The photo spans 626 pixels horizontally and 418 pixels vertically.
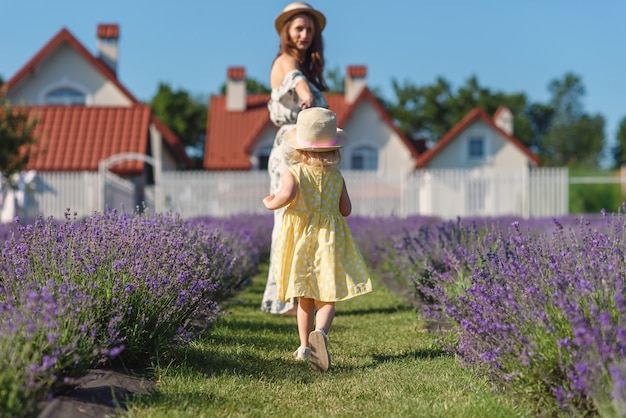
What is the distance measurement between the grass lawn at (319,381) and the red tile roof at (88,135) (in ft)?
69.7

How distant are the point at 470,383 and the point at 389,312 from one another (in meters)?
3.27

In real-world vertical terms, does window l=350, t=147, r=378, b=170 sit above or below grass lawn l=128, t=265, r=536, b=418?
above

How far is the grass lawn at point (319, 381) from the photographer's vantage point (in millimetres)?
3480

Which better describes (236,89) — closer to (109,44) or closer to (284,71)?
(109,44)

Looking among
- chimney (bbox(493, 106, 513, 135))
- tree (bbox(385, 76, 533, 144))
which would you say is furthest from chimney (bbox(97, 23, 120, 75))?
tree (bbox(385, 76, 533, 144))

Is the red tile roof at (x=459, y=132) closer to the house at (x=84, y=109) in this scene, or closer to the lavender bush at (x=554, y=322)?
the house at (x=84, y=109)

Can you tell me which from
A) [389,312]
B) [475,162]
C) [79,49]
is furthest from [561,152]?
[389,312]

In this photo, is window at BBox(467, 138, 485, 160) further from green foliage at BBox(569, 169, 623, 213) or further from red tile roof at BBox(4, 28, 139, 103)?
red tile roof at BBox(4, 28, 139, 103)

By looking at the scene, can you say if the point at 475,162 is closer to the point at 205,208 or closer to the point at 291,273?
the point at 205,208

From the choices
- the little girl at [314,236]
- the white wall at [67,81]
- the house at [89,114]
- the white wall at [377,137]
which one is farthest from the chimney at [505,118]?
the little girl at [314,236]

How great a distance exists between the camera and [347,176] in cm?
2284

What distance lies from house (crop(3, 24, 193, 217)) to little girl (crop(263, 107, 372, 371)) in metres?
19.7

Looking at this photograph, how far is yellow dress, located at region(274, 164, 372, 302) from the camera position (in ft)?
15.3

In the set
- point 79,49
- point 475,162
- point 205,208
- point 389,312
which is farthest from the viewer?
point 475,162
